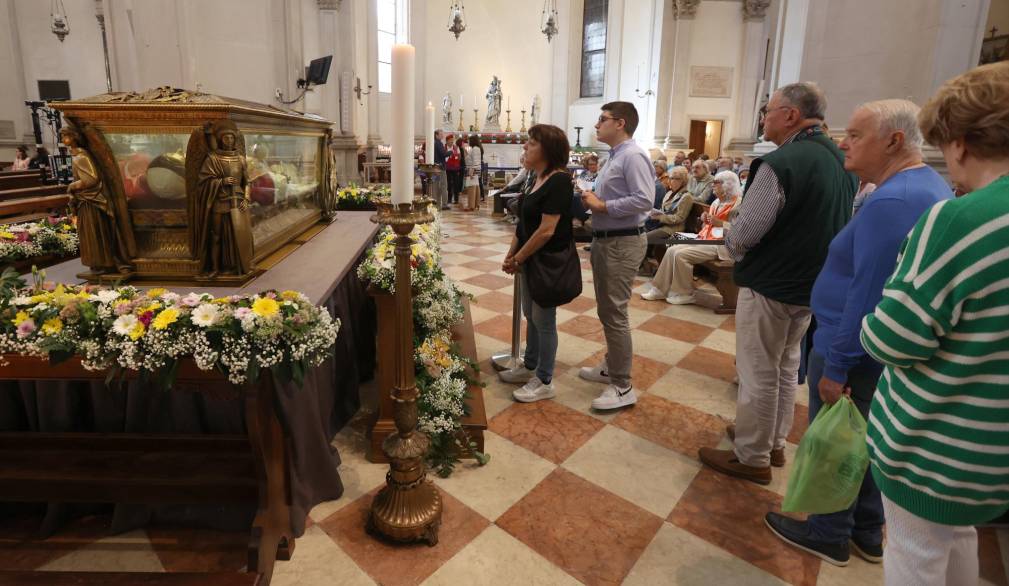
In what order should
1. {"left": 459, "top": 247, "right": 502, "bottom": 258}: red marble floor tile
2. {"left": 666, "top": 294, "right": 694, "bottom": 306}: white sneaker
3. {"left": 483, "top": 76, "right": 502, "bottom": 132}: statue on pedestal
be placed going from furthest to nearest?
{"left": 483, "top": 76, "right": 502, "bottom": 132}: statue on pedestal
{"left": 459, "top": 247, "right": 502, "bottom": 258}: red marble floor tile
{"left": 666, "top": 294, "right": 694, "bottom": 306}: white sneaker

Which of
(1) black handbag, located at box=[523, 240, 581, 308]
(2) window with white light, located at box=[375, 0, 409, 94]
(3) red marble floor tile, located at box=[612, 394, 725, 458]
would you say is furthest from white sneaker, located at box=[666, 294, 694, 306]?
(2) window with white light, located at box=[375, 0, 409, 94]

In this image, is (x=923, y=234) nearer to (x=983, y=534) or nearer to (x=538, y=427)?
(x=983, y=534)

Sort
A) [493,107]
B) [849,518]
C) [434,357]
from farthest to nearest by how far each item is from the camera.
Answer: [493,107] < [434,357] < [849,518]

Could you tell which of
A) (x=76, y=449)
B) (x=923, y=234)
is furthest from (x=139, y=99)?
(x=923, y=234)

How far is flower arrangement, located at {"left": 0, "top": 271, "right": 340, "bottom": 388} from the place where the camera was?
65.2 inches

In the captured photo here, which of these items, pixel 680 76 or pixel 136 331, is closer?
pixel 136 331

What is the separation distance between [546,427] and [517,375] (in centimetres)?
65

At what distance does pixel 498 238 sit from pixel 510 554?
7401mm

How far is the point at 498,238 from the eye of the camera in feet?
30.5

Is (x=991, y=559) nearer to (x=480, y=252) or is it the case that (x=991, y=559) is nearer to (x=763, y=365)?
(x=763, y=365)

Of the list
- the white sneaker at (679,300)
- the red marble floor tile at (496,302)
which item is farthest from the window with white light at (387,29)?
the white sneaker at (679,300)

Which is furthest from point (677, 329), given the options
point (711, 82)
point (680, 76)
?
point (711, 82)

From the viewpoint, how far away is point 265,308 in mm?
1749

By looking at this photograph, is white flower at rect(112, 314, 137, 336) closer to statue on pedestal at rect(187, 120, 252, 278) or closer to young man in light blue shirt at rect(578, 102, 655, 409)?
statue on pedestal at rect(187, 120, 252, 278)
